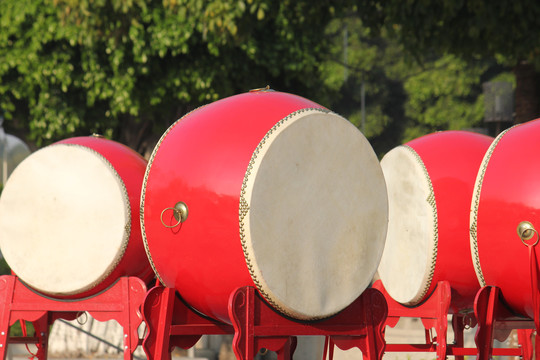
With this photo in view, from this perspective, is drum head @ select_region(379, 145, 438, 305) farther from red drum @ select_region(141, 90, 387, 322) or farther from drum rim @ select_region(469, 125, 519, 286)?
red drum @ select_region(141, 90, 387, 322)

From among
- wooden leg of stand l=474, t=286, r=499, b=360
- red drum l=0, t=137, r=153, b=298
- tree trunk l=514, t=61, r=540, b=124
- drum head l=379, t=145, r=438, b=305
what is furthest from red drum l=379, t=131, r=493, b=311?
tree trunk l=514, t=61, r=540, b=124

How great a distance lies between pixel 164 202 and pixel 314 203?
766mm

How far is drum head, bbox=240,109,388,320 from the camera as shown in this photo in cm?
406

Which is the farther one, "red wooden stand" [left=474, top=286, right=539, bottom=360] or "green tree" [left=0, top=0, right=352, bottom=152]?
"green tree" [left=0, top=0, right=352, bottom=152]

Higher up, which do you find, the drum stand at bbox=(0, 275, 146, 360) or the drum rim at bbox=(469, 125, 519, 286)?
the drum rim at bbox=(469, 125, 519, 286)

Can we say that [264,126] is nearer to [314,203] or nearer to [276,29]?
[314,203]

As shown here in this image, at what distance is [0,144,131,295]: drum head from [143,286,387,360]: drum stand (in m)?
1.10

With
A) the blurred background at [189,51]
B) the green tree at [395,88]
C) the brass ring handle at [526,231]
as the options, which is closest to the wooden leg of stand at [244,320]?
the brass ring handle at [526,231]

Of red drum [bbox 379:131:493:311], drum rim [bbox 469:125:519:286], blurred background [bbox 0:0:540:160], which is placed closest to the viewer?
drum rim [bbox 469:125:519:286]

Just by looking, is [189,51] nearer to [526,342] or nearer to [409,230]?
[409,230]

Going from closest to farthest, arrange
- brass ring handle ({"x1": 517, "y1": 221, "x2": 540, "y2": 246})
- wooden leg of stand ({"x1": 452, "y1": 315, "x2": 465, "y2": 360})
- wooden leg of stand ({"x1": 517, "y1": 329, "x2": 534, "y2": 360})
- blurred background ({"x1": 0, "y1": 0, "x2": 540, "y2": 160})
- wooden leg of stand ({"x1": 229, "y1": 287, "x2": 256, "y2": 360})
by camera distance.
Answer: wooden leg of stand ({"x1": 229, "y1": 287, "x2": 256, "y2": 360}), brass ring handle ({"x1": 517, "y1": 221, "x2": 540, "y2": 246}), wooden leg of stand ({"x1": 517, "y1": 329, "x2": 534, "y2": 360}), wooden leg of stand ({"x1": 452, "y1": 315, "x2": 465, "y2": 360}), blurred background ({"x1": 0, "y1": 0, "x2": 540, "y2": 160})

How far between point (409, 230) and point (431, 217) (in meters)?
0.26

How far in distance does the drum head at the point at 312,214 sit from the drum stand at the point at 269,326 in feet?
0.28

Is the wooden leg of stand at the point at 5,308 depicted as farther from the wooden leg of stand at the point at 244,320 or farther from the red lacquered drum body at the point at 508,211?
the red lacquered drum body at the point at 508,211
